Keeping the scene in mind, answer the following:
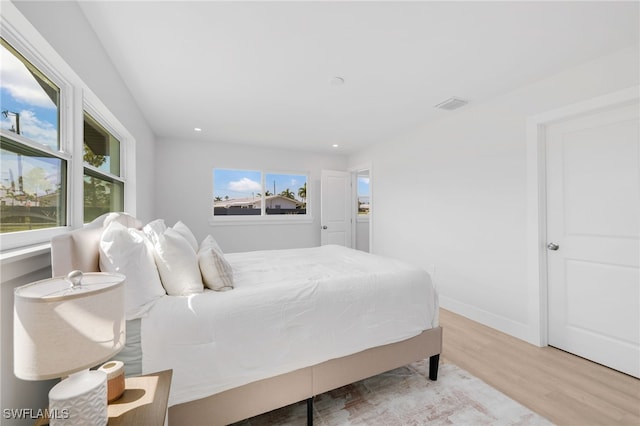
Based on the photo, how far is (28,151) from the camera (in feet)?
4.20

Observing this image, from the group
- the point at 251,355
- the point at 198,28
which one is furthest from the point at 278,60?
the point at 251,355

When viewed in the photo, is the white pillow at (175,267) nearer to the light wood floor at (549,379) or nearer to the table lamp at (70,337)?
the table lamp at (70,337)

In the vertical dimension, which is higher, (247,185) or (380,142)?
(380,142)

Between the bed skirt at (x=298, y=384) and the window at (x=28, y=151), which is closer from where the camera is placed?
the window at (x=28, y=151)

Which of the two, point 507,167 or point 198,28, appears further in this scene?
point 507,167

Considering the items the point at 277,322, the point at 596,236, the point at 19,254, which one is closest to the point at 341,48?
the point at 277,322

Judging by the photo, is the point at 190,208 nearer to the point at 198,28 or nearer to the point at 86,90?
the point at 86,90

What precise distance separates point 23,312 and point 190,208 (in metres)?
4.25

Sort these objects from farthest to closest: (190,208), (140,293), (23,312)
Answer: (190,208) < (140,293) < (23,312)

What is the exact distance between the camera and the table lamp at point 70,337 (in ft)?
2.09

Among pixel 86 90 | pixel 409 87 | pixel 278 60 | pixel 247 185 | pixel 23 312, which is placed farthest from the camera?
pixel 247 185

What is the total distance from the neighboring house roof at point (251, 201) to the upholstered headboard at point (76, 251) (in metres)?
3.64

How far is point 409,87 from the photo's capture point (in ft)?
8.70

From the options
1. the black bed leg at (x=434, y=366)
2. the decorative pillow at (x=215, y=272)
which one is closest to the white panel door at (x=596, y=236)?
the black bed leg at (x=434, y=366)
